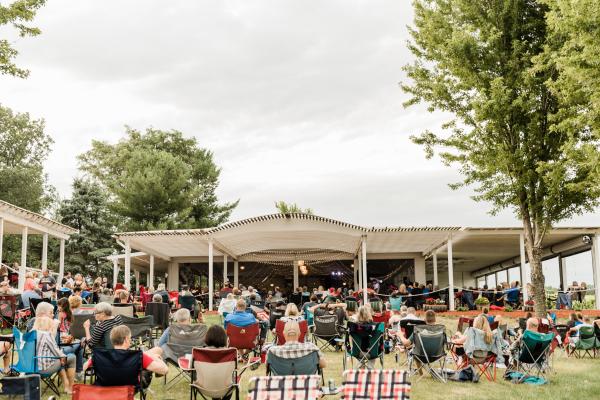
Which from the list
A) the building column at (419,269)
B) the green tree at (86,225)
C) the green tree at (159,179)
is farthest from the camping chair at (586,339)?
the green tree at (86,225)

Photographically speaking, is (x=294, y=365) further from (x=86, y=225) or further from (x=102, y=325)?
(x=86, y=225)

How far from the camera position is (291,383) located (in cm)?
417

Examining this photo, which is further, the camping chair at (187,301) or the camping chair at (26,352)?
the camping chair at (187,301)

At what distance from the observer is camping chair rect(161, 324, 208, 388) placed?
6.80m

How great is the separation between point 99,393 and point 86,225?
27.4 m

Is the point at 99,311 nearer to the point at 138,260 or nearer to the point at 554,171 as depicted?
the point at 554,171

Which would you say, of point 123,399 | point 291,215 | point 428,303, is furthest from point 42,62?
point 123,399

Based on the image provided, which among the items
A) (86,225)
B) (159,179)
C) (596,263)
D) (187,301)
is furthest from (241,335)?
(159,179)

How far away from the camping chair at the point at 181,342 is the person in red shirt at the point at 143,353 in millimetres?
1296

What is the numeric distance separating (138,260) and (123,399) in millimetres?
21891

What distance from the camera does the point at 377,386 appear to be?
4.22m

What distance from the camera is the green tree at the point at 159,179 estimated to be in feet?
103

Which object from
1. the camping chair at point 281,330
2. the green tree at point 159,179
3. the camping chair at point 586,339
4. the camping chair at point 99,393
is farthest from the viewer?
the green tree at point 159,179

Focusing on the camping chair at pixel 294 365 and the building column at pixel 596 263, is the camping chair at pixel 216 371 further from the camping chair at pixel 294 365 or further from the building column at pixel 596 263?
the building column at pixel 596 263
